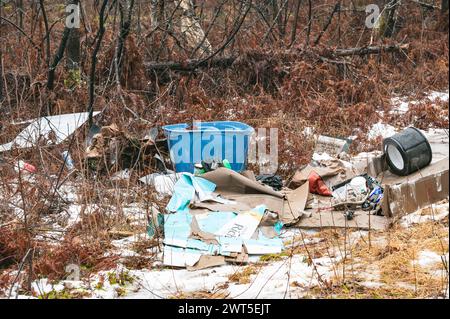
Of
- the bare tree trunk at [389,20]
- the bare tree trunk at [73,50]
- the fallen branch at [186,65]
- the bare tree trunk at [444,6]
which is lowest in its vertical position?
the fallen branch at [186,65]

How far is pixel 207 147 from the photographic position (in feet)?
21.1

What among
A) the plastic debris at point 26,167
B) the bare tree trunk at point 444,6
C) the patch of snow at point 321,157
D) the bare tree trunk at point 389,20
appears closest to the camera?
the plastic debris at point 26,167

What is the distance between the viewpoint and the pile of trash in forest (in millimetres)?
4934

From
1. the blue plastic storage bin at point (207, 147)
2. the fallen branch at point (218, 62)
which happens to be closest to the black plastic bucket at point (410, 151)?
the blue plastic storage bin at point (207, 147)

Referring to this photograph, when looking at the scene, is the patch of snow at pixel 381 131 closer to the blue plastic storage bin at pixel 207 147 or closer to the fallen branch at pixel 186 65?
the blue plastic storage bin at pixel 207 147

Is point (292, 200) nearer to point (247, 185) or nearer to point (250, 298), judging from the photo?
point (247, 185)

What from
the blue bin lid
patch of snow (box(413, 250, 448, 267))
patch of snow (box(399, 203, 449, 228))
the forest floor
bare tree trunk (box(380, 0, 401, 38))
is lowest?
the forest floor

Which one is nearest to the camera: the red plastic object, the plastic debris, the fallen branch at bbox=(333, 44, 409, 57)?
the red plastic object

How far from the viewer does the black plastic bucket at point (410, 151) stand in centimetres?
559

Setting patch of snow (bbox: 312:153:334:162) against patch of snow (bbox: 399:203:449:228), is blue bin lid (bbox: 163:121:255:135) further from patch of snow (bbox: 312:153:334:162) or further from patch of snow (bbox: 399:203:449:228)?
patch of snow (bbox: 399:203:449:228)


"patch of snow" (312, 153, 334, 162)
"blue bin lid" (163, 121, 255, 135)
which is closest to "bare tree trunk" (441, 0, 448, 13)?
"patch of snow" (312, 153, 334, 162)

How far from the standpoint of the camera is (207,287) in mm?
4207

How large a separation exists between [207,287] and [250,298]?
1.19 feet
